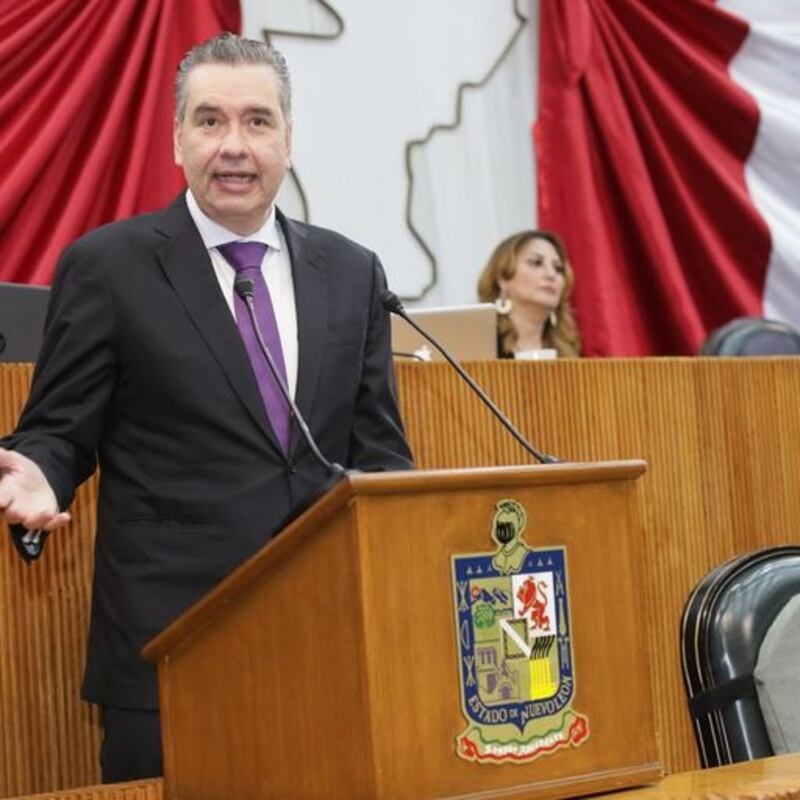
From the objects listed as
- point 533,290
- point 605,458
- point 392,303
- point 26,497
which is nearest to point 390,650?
point 26,497

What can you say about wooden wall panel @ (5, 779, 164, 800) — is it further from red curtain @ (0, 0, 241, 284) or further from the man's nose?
red curtain @ (0, 0, 241, 284)

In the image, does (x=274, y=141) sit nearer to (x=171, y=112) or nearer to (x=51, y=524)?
(x=51, y=524)

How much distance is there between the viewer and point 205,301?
2.21m

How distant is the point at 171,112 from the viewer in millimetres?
4383

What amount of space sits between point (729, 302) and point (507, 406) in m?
2.53

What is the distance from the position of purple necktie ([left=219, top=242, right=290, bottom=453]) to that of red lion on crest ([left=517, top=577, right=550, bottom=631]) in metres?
0.66

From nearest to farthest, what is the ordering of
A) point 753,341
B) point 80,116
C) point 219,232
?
point 219,232, point 753,341, point 80,116

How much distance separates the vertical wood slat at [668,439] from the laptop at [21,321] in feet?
2.03

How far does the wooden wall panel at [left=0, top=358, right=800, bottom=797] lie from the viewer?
2607mm

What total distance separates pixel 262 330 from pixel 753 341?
2.16m

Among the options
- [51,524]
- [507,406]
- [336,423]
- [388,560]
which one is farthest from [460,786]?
[507,406]

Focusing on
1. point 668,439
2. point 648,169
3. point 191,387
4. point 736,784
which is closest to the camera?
point 736,784

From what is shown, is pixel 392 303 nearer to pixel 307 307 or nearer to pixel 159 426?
pixel 307 307

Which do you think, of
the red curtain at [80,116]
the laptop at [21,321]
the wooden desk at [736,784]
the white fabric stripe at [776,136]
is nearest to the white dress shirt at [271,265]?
the laptop at [21,321]
